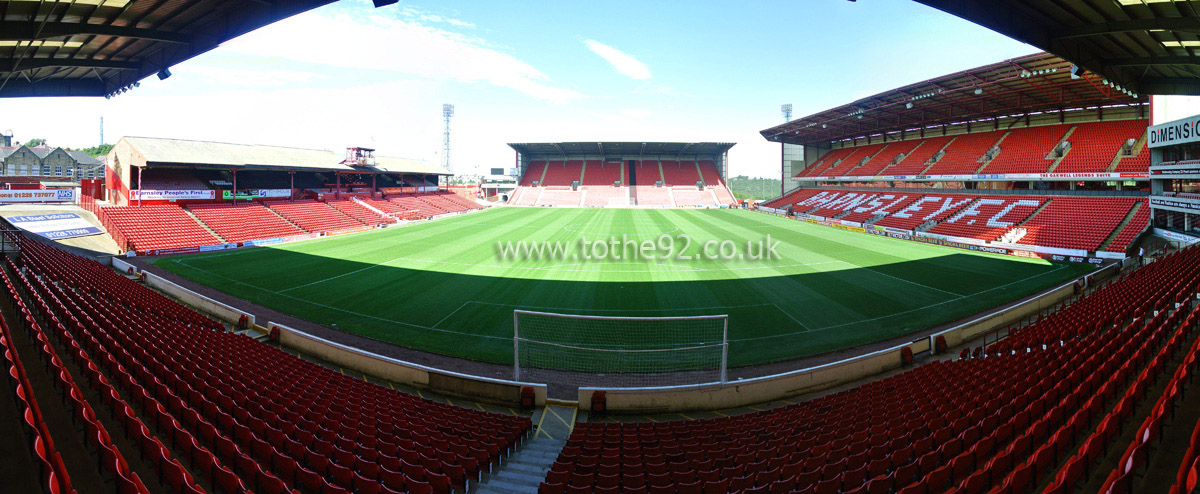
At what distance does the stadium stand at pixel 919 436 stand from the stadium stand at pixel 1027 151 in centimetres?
3514

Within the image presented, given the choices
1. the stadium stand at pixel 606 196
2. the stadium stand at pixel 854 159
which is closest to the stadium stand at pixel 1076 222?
the stadium stand at pixel 854 159

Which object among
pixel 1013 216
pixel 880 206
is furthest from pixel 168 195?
pixel 1013 216

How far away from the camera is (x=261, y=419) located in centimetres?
730

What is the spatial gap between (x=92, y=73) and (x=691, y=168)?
7625 cm

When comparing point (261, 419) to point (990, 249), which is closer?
point (261, 419)

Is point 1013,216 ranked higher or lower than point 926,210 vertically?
lower

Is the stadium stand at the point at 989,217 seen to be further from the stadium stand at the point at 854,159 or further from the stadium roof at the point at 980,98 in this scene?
the stadium stand at the point at 854,159

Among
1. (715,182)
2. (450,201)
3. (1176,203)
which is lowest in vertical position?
(1176,203)

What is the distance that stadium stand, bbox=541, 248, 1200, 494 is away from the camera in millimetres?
5637

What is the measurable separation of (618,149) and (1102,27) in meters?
72.0

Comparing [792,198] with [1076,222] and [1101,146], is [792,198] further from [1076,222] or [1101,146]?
[1076,222]

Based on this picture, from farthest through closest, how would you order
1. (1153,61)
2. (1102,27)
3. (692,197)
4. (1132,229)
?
(692,197)
(1132,229)
(1153,61)
(1102,27)

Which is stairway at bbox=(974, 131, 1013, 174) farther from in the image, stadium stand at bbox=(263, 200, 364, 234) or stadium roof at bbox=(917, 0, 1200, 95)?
stadium stand at bbox=(263, 200, 364, 234)

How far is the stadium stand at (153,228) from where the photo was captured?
29.9 meters
